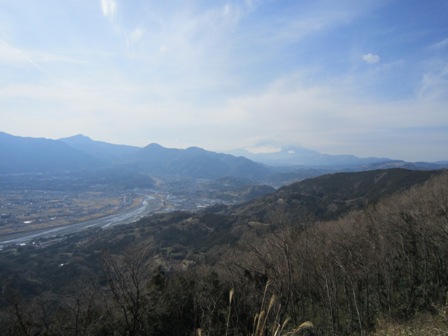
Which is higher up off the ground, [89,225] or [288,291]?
[288,291]

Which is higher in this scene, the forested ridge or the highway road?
the forested ridge

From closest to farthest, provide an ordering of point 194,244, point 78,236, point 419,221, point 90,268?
point 419,221 < point 90,268 < point 194,244 < point 78,236

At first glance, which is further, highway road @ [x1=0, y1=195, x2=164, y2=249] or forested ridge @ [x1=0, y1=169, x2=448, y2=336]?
highway road @ [x1=0, y1=195, x2=164, y2=249]

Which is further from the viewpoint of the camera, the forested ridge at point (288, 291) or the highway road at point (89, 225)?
the highway road at point (89, 225)

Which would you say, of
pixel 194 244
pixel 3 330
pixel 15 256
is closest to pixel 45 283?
pixel 15 256

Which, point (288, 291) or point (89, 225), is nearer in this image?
point (288, 291)

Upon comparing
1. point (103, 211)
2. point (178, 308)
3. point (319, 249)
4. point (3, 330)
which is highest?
point (319, 249)

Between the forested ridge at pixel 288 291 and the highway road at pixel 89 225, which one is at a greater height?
the forested ridge at pixel 288 291

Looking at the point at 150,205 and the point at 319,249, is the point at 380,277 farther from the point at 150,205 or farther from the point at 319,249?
the point at 150,205
